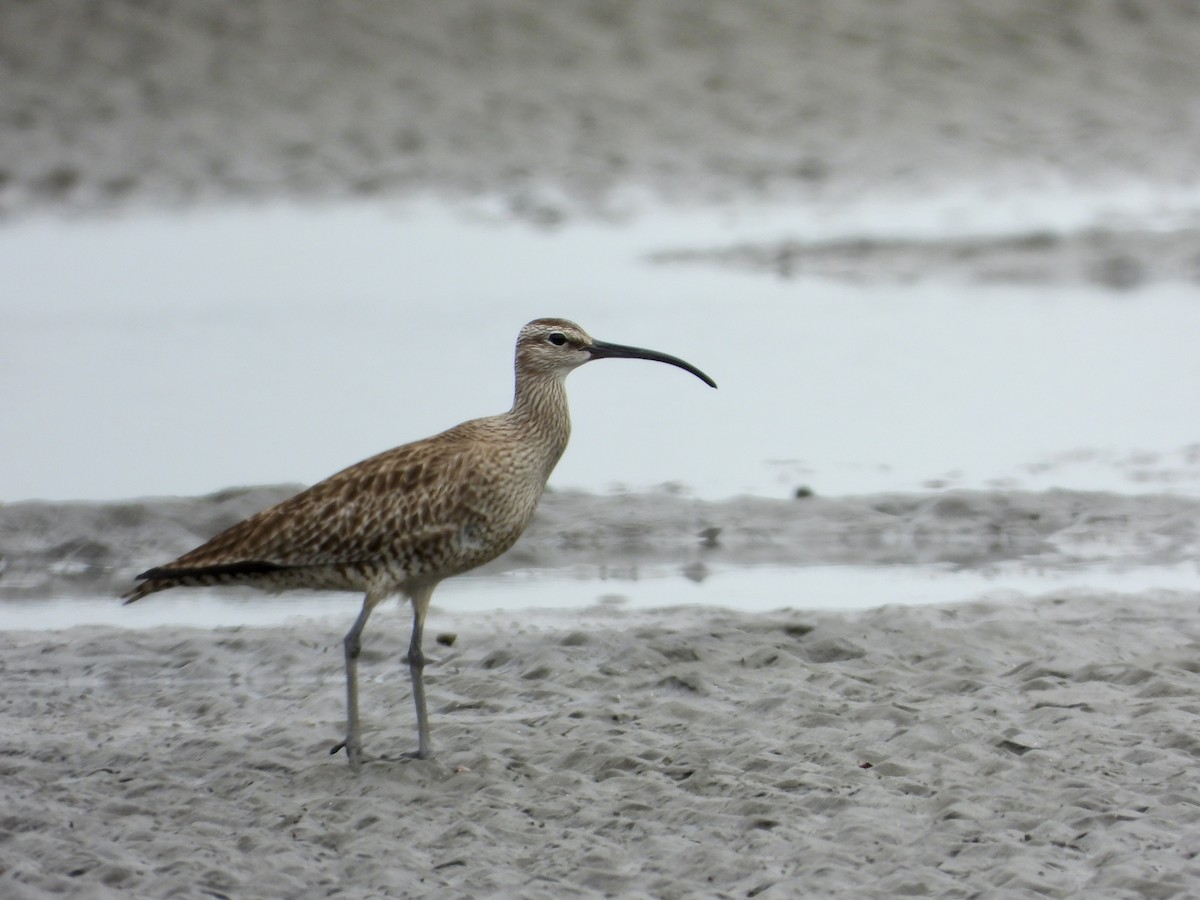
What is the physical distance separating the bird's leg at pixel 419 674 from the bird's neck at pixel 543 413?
0.65 m

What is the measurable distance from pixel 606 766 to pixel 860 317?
793cm

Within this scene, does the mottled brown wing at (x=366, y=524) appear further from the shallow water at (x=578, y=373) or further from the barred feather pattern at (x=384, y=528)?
the shallow water at (x=578, y=373)

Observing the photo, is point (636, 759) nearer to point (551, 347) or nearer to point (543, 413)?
point (543, 413)

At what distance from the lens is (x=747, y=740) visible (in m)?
6.54

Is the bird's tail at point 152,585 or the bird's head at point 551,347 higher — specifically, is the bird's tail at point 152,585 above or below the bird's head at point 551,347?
below

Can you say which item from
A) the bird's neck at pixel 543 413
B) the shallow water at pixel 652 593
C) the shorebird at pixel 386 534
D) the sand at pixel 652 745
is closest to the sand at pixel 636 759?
the sand at pixel 652 745

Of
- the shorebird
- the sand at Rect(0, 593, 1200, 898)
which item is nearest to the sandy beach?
the sand at Rect(0, 593, 1200, 898)

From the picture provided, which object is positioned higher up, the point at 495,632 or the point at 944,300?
the point at 944,300

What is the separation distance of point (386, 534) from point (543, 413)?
0.84m

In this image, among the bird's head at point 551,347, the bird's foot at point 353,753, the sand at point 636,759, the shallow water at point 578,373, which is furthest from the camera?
the shallow water at point 578,373

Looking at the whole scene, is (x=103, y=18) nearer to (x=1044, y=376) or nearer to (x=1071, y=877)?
(x=1044, y=376)

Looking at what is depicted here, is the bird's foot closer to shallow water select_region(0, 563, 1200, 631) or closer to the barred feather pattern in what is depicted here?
the barred feather pattern

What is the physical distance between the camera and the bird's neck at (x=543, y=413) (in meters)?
7.01

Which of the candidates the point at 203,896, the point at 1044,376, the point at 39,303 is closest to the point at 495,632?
the point at 203,896
